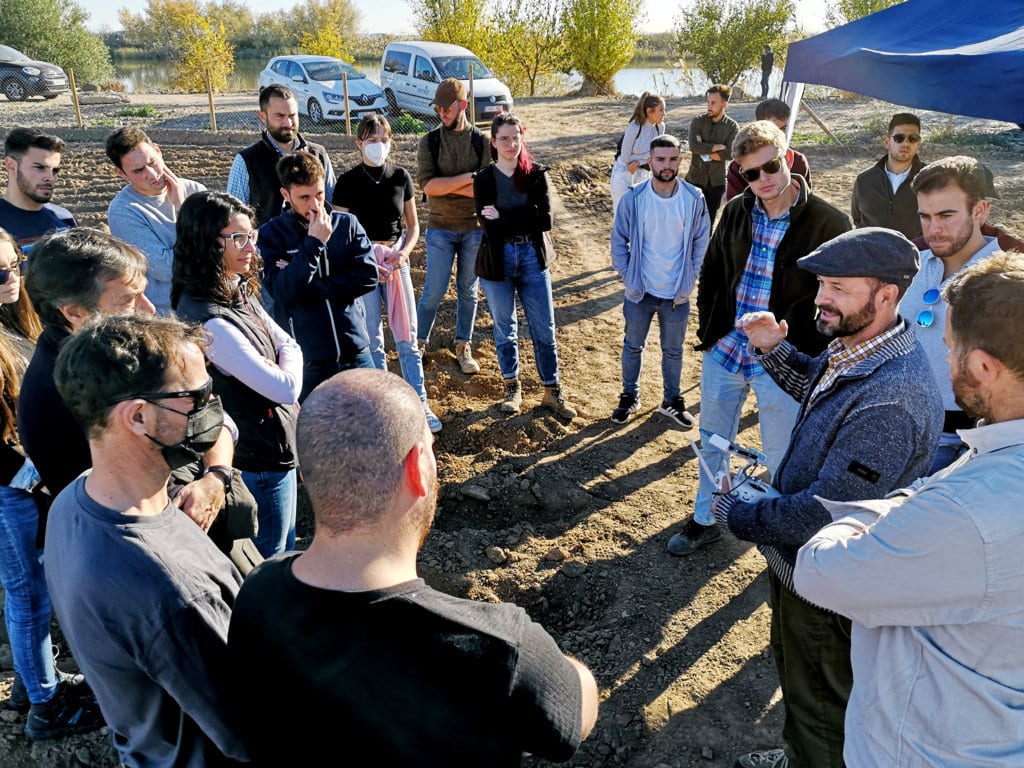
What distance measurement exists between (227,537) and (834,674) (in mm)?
1994

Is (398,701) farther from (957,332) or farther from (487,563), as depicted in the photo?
(487,563)

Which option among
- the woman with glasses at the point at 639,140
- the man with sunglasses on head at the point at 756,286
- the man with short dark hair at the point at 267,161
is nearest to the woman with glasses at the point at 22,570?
the man with short dark hair at the point at 267,161

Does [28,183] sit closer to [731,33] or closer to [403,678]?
[403,678]

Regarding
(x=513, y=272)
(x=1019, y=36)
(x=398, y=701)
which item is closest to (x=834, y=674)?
(x=398, y=701)

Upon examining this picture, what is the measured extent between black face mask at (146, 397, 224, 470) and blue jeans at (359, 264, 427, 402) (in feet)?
9.29

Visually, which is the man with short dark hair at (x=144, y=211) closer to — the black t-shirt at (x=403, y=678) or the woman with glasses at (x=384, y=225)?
the woman with glasses at (x=384, y=225)

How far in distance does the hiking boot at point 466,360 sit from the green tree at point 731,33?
18.8m

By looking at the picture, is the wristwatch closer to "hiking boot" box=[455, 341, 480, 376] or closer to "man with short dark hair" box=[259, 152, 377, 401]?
"man with short dark hair" box=[259, 152, 377, 401]

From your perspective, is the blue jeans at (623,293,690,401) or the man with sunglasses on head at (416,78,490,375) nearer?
the blue jeans at (623,293,690,401)

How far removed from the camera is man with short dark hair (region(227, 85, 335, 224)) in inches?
188

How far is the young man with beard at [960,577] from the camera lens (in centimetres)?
149

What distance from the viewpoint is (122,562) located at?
1654mm

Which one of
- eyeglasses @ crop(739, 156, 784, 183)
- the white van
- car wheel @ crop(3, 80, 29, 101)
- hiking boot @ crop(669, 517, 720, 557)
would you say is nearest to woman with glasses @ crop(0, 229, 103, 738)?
hiking boot @ crop(669, 517, 720, 557)

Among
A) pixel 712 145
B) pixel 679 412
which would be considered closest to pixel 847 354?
pixel 679 412
